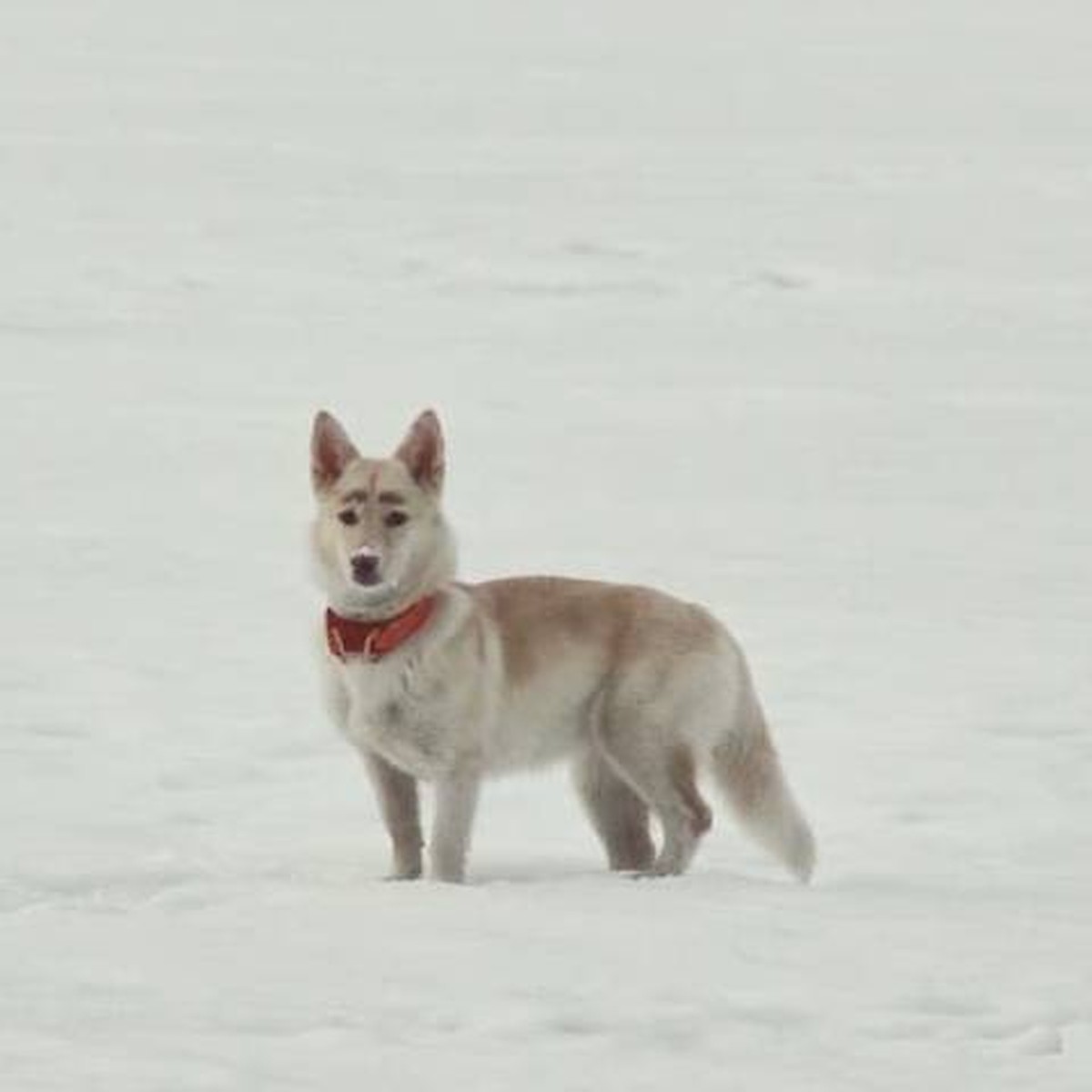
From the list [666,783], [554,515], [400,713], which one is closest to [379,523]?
[400,713]

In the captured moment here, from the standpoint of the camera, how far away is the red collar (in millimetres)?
8273

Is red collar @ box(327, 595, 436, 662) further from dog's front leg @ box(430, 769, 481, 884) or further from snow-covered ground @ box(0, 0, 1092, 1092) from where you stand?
snow-covered ground @ box(0, 0, 1092, 1092)

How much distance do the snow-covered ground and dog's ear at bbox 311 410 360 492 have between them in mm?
1132

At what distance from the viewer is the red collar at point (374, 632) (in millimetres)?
8273

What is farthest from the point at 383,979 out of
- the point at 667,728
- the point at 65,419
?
the point at 65,419

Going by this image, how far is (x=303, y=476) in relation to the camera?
62.1 feet

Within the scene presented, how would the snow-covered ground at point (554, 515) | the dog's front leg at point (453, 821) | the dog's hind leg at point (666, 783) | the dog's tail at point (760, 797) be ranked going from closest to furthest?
1. the snow-covered ground at point (554, 515)
2. the dog's front leg at point (453, 821)
3. the dog's hind leg at point (666, 783)
4. the dog's tail at point (760, 797)

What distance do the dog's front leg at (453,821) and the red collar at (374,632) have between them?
0.41 metres

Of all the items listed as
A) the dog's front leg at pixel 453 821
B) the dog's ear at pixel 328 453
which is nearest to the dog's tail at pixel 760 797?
the dog's front leg at pixel 453 821

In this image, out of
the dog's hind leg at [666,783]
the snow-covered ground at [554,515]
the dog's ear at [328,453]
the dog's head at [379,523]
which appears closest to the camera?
the snow-covered ground at [554,515]

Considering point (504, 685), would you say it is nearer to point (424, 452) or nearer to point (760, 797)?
point (424, 452)

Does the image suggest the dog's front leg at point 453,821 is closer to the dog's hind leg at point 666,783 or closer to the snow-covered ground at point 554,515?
the snow-covered ground at point 554,515

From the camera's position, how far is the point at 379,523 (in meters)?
8.30

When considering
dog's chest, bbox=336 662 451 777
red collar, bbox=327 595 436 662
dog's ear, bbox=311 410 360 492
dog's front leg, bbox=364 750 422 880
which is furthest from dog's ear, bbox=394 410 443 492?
dog's front leg, bbox=364 750 422 880
